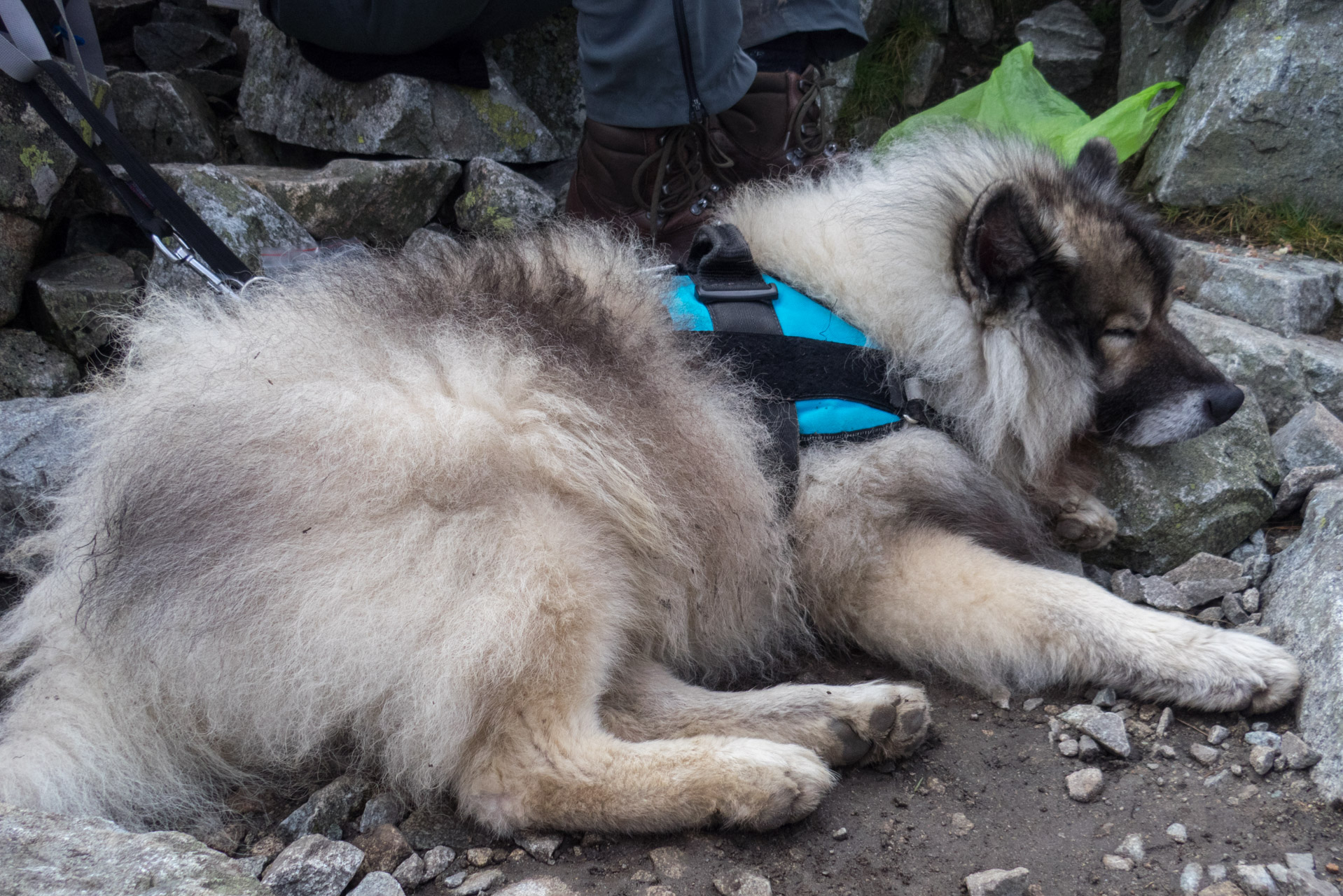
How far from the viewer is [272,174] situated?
157 inches

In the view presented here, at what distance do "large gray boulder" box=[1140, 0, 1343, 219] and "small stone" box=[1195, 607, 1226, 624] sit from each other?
8.27 feet

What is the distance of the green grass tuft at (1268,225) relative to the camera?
398 cm

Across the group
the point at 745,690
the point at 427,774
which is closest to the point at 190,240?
the point at 427,774

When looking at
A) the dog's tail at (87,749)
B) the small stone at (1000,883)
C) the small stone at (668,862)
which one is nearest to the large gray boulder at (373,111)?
the dog's tail at (87,749)

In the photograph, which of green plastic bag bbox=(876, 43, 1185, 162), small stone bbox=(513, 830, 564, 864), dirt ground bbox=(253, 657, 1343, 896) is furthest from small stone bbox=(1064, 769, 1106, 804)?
green plastic bag bbox=(876, 43, 1185, 162)

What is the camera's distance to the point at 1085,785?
2.03m

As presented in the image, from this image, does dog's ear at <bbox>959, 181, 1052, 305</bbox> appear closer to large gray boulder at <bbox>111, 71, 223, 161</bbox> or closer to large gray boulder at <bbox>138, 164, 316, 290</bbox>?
large gray boulder at <bbox>138, 164, 316, 290</bbox>

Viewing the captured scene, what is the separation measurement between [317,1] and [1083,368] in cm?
341

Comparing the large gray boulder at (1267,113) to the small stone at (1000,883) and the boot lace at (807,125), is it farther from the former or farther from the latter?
the small stone at (1000,883)

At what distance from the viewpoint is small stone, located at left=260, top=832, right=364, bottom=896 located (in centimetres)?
183

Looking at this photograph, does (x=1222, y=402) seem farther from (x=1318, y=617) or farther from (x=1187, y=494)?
(x=1318, y=617)

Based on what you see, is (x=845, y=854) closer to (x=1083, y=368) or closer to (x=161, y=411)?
(x=1083, y=368)

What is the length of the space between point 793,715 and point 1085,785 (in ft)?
2.24

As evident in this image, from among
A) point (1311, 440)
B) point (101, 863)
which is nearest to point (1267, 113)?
point (1311, 440)
